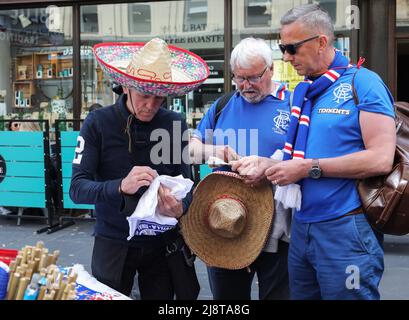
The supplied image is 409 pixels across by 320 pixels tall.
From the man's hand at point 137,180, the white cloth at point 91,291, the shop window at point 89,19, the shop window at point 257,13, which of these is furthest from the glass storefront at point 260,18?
the white cloth at point 91,291

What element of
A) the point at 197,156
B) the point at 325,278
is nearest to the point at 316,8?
the point at 197,156

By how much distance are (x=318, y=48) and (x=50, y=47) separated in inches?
290

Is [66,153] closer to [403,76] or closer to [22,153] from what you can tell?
[22,153]

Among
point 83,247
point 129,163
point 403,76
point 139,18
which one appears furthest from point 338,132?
point 403,76

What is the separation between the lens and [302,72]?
2584 millimetres

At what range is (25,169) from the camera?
725cm

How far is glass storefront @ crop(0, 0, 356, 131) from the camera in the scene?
815 cm

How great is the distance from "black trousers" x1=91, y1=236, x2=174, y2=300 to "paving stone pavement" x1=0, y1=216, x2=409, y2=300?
205 cm

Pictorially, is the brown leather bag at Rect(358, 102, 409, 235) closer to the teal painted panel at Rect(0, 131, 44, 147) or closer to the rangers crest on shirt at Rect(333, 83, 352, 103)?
the rangers crest on shirt at Rect(333, 83, 352, 103)

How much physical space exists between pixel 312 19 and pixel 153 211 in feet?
3.65

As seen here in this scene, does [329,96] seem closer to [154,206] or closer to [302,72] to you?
[302,72]

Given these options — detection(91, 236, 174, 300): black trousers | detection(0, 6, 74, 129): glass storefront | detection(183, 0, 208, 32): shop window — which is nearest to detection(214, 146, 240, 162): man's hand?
detection(91, 236, 174, 300): black trousers

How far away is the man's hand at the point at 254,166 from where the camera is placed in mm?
2703

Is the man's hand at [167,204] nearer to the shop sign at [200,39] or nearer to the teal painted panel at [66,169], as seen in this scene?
the teal painted panel at [66,169]
